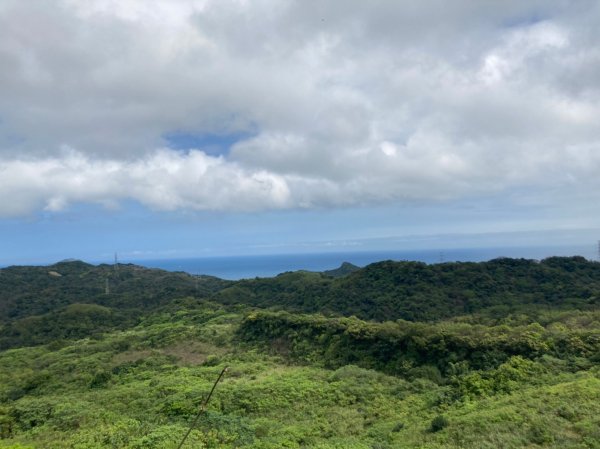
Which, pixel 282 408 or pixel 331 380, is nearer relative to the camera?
pixel 282 408

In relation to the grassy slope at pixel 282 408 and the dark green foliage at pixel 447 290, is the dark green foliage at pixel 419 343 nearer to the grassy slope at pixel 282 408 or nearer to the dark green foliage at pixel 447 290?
the grassy slope at pixel 282 408

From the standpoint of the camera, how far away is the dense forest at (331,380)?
15906 mm

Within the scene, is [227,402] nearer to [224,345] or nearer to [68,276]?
[224,345]

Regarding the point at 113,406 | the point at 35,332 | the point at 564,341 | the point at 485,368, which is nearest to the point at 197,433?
the point at 113,406

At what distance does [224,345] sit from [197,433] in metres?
22.4

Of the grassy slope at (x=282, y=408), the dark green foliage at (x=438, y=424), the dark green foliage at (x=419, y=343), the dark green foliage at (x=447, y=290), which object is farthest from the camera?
the dark green foliage at (x=447, y=290)

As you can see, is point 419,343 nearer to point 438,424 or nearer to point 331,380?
point 331,380

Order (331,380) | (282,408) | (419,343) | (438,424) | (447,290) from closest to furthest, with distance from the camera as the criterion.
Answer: (438,424), (282,408), (331,380), (419,343), (447,290)

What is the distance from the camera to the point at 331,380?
25422 mm

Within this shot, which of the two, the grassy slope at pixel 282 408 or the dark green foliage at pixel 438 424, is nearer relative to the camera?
Result: the grassy slope at pixel 282 408

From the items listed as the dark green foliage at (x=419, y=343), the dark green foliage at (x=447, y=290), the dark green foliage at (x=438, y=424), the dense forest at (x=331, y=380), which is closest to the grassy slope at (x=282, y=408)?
the dense forest at (x=331, y=380)

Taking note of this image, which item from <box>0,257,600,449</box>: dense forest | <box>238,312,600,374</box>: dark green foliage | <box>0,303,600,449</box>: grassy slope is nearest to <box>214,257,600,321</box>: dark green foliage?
<box>0,257,600,449</box>: dense forest

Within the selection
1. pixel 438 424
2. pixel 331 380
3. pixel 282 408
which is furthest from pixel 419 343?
pixel 438 424

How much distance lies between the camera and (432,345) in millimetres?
27359
